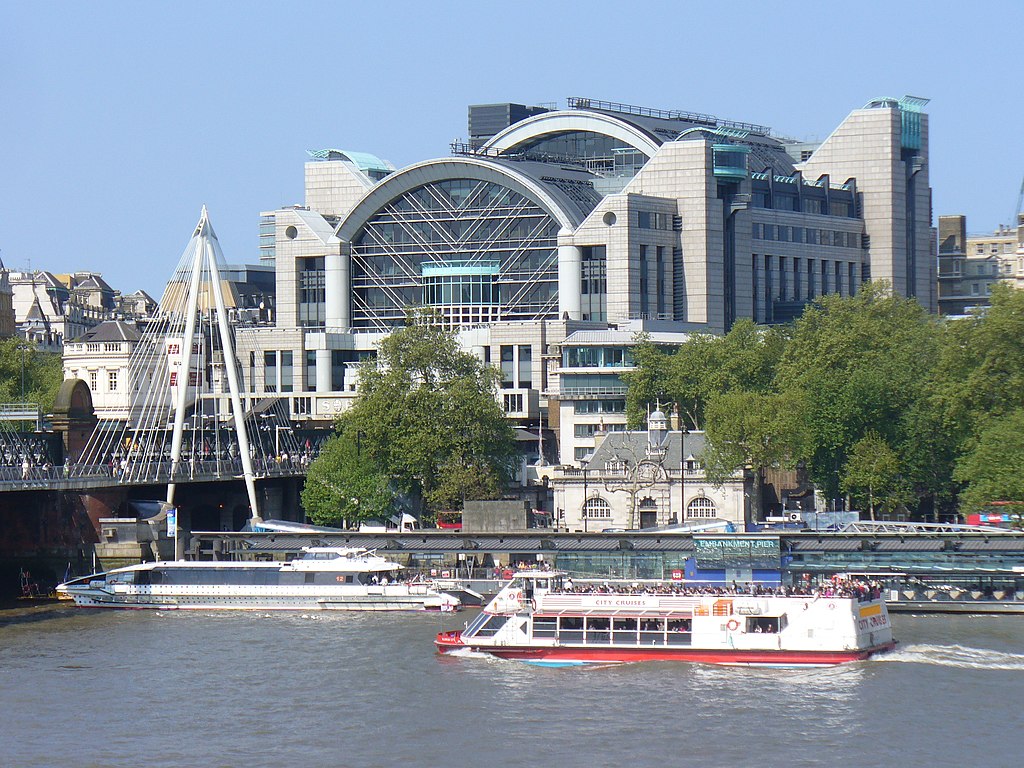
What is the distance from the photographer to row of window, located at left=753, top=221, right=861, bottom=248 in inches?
7229

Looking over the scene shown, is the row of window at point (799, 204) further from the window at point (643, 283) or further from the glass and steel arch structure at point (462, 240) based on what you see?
the window at point (643, 283)

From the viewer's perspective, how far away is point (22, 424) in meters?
143

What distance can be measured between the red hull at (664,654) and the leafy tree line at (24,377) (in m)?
79.7

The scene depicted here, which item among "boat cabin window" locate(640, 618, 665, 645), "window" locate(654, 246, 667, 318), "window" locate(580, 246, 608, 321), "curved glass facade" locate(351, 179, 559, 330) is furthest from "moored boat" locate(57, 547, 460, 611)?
"window" locate(654, 246, 667, 318)

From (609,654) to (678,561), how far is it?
20.0 meters

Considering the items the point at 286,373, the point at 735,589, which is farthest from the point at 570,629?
the point at 286,373

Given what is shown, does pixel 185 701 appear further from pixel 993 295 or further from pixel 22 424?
pixel 22 424

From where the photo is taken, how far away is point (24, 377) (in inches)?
6447

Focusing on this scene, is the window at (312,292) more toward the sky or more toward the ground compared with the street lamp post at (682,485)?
more toward the sky

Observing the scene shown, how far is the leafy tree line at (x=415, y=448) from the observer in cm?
12462

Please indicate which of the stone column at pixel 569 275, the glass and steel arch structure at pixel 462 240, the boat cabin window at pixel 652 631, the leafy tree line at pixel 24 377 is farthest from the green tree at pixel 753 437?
the leafy tree line at pixel 24 377

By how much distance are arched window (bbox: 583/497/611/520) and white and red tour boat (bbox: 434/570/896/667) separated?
34.2m

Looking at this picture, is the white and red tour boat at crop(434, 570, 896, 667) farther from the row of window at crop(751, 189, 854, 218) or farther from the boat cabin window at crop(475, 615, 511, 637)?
the row of window at crop(751, 189, 854, 218)

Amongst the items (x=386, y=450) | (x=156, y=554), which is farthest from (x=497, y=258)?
(x=156, y=554)
